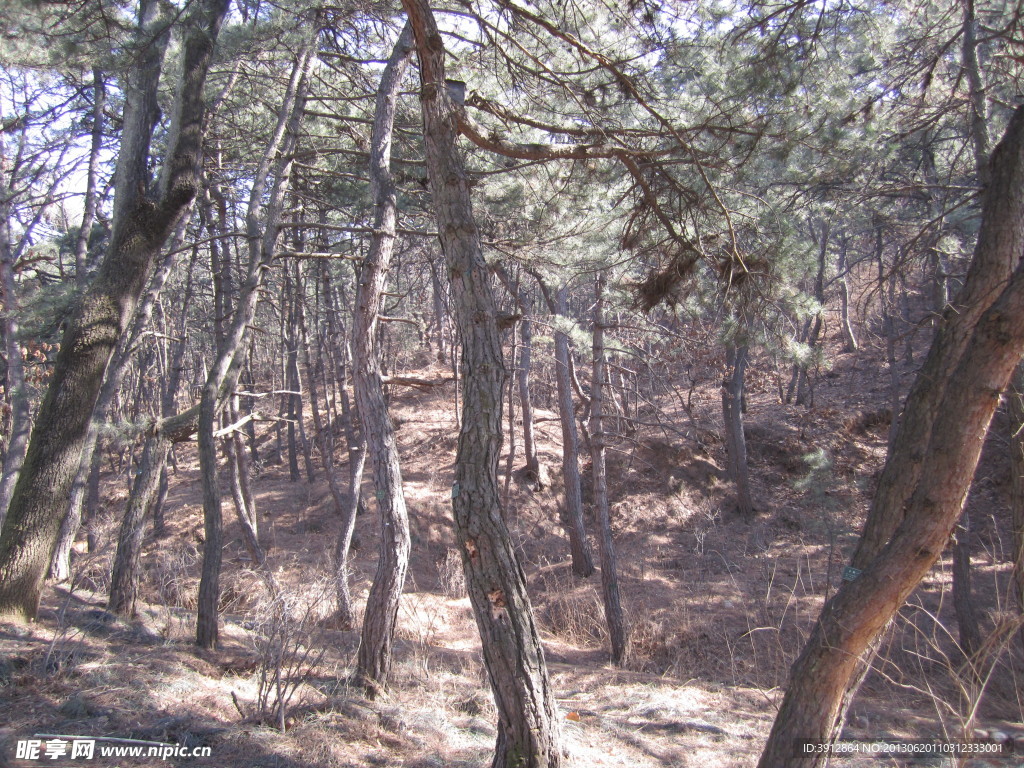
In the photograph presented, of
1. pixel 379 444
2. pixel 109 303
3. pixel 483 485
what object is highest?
pixel 109 303

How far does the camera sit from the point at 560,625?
10.8 metres

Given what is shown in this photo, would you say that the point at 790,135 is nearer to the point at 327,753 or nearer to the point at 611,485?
the point at 327,753

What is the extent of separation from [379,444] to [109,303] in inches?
104

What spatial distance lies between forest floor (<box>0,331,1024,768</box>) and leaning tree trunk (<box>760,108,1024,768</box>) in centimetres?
29

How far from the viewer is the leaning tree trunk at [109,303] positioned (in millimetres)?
5047

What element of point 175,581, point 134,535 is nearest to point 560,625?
point 175,581

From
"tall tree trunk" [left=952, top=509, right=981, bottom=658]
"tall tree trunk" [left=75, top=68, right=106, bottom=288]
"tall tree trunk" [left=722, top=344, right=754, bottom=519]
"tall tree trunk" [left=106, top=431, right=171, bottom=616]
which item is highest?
"tall tree trunk" [left=75, top=68, right=106, bottom=288]

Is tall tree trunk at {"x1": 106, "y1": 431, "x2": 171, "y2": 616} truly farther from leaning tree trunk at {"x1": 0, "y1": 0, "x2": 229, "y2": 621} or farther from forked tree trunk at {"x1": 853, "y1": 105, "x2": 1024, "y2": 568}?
forked tree trunk at {"x1": 853, "y1": 105, "x2": 1024, "y2": 568}

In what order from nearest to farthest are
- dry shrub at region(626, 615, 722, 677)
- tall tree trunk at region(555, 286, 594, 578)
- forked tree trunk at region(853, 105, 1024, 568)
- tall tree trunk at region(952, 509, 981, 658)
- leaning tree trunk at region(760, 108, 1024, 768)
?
1. leaning tree trunk at region(760, 108, 1024, 768)
2. forked tree trunk at region(853, 105, 1024, 568)
3. tall tree trunk at region(952, 509, 981, 658)
4. dry shrub at region(626, 615, 722, 677)
5. tall tree trunk at region(555, 286, 594, 578)

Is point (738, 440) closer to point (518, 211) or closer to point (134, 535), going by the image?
point (518, 211)

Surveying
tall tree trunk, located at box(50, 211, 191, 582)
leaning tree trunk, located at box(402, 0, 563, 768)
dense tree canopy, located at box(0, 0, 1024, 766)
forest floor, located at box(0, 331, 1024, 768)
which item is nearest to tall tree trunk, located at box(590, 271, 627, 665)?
dense tree canopy, located at box(0, 0, 1024, 766)

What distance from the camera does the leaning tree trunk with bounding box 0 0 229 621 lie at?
505cm

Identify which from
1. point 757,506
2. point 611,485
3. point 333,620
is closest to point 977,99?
point 333,620

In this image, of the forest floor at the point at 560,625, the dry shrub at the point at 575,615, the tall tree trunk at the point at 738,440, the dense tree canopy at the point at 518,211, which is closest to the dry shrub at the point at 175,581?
the forest floor at the point at 560,625
